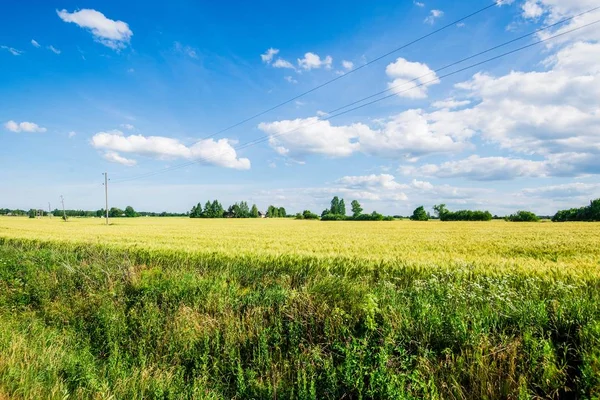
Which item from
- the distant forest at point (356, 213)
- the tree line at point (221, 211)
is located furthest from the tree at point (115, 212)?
the tree line at point (221, 211)

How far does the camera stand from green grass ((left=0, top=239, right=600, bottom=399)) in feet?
15.0

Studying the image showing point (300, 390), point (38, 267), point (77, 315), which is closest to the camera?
point (300, 390)

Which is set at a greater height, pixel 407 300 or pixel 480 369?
pixel 407 300

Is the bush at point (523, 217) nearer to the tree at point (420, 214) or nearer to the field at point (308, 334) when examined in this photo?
the tree at point (420, 214)

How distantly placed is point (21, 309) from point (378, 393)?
10931 mm

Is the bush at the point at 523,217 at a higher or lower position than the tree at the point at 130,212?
lower

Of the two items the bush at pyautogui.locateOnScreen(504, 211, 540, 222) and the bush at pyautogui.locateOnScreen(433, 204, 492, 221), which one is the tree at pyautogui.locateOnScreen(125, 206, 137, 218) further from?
the bush at pyautogui.locateOnScreen(504, 211, 540, 222)

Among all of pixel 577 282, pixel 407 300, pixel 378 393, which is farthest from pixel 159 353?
pixel 577 282

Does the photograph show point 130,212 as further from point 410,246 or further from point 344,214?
point 410,246

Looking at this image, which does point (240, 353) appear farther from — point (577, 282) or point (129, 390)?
point (577, 282)

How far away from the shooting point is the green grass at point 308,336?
458cm

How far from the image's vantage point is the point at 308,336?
20.6 ft

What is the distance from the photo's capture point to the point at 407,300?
6473mm

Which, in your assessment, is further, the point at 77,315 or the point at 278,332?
the point at 77,315
